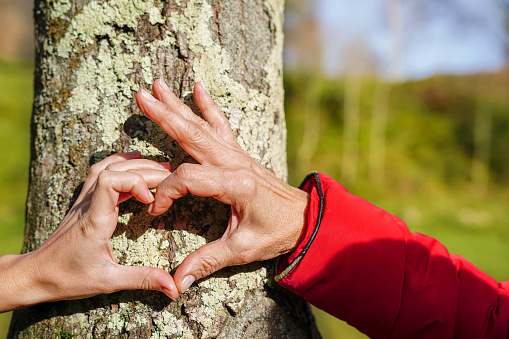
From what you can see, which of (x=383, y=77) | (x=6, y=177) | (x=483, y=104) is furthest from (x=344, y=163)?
(x=6, y=177)

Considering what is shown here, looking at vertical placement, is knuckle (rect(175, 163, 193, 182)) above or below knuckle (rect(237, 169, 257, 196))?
above

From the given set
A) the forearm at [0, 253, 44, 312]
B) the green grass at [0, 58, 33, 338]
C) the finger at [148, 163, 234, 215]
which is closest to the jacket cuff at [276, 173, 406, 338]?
the finger at [148, 163, 234, 215]

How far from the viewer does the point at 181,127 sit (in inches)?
37.2

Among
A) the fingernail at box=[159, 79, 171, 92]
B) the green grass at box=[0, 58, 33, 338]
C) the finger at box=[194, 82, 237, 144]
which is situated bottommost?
the green grass at box=[0, 58, 33, 338]

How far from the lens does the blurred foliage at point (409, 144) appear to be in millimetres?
7988

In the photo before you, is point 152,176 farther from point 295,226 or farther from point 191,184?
point 295,226

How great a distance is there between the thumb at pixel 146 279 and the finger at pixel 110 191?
147mm

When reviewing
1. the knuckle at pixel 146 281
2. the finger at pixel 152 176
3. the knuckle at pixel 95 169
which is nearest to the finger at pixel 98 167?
the knuckle at pixel 95 169

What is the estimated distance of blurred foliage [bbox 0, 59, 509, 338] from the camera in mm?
7988

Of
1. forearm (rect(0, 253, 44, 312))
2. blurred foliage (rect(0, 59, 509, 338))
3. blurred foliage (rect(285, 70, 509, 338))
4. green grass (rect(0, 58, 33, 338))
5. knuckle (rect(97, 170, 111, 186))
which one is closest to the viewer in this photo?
knuckle (rect(97, 170, 111, 186))

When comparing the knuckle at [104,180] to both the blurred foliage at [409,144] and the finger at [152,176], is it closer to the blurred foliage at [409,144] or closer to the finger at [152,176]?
the finger at [152,176]

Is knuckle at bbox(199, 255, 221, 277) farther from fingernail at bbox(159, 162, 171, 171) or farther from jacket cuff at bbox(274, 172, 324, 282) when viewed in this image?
fingernail at bbox(159, 162, 171, 171)

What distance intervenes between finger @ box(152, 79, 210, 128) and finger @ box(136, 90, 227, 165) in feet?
0.17

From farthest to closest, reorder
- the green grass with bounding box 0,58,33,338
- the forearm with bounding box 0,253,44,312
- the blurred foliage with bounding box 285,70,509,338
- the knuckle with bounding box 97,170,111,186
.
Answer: the blurred foliage with bounding box 285,70,509,338
the green grass with bounding box 0,58,33,338
the forearm with bounding box 0,253,44,312
the knuckle with bounding box 97,170,111,186
